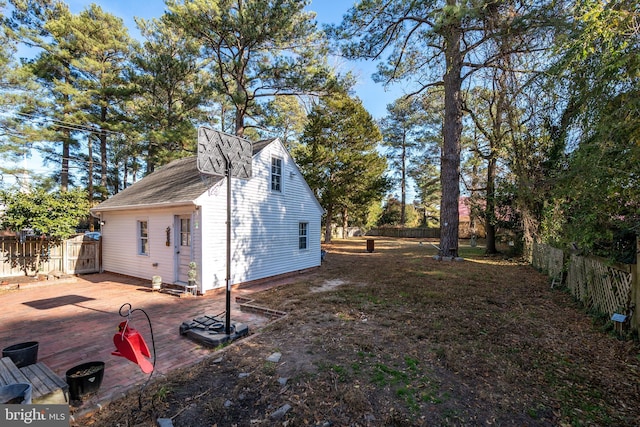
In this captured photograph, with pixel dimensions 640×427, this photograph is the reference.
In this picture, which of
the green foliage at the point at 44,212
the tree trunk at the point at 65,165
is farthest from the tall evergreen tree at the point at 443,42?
the tree trunk at the point at 65,165

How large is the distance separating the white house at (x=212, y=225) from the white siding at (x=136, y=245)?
0.10 ft

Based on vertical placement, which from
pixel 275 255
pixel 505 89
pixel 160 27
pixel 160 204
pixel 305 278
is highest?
pixel 160 27

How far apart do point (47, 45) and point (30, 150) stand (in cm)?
632

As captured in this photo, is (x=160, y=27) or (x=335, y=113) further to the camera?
(x=335, y=113)

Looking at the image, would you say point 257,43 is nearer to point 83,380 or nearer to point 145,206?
point 145,206

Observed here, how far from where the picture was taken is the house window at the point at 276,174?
→ 32.6 feet

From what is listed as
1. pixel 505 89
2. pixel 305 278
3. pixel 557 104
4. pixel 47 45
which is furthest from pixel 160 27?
pixel 557 104

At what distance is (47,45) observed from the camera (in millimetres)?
15805

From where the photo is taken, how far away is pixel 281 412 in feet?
8.91

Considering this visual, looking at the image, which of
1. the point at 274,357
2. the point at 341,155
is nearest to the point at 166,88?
the point at 341,155

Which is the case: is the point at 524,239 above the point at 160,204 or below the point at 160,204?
below

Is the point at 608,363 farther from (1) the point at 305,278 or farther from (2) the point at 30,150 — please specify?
(2) the point at 30,150
